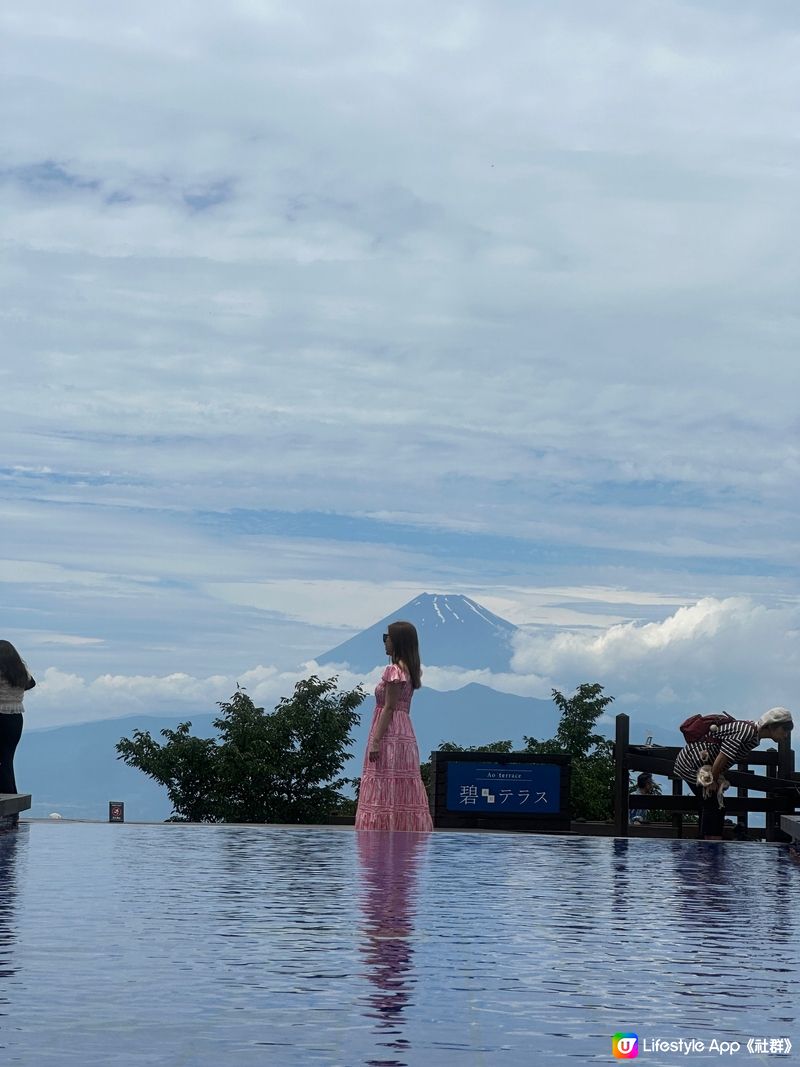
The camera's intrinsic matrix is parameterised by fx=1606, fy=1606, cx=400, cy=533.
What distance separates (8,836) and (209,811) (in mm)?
21916

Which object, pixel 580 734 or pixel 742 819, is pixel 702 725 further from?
pixel 580 734

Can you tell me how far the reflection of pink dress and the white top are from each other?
13.2 ft

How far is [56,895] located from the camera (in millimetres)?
9539

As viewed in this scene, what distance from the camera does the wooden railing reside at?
21.7 m

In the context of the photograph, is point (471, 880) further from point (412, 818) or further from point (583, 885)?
point (412, 818)

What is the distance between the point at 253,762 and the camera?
1433 inches

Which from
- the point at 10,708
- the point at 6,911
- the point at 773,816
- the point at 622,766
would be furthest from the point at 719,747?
the point at 6,911

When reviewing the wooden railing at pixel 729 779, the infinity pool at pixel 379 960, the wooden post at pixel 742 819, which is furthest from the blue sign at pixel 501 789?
the infinity pool at pixel 379 960

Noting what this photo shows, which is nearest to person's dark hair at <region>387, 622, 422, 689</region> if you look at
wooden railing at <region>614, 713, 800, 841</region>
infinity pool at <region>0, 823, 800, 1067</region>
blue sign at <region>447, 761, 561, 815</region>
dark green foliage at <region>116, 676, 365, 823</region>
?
infinity pool at <region>0, 823, 800, 1067</region>

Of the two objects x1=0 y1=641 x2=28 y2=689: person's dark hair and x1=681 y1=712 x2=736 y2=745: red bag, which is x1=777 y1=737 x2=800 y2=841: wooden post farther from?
x1=0 y1=641 x2=28 y2=689: person's dark hair

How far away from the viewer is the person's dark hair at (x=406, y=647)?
47.3 ft

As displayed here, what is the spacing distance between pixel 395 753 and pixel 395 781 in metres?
0.36

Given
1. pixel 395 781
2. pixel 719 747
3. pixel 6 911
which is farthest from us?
pixel 719 747

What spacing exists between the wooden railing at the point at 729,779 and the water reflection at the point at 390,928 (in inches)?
298
